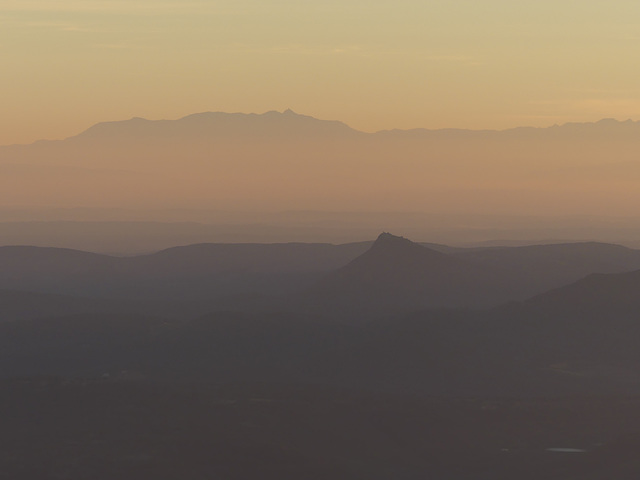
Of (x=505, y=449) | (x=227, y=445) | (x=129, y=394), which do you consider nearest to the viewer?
(x=227, y=445)

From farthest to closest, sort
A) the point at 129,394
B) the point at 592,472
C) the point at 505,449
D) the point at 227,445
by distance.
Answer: the point at 129,394
the point at 505,449
the point at 227,445
the point at 592,472

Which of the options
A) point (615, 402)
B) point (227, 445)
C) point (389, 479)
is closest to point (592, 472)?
point (389, 479)

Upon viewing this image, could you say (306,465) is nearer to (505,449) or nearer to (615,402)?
(505,449)

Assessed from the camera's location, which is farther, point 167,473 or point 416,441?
point 416,441

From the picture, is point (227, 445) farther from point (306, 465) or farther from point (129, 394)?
point (129, 394)

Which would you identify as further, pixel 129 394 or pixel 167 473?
pixel 129 394

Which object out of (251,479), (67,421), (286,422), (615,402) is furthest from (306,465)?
(615,402)

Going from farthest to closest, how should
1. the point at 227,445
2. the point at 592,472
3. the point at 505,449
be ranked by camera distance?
the point at 505,449, the point at 227,445, the point at 592,472
